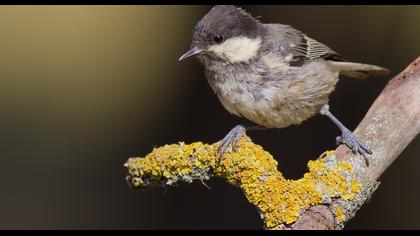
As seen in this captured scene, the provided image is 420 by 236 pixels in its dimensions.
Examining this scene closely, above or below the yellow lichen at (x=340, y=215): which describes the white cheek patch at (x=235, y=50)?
above

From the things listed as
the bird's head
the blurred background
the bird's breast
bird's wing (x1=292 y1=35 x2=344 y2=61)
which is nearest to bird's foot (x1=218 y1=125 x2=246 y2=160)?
the bird's breast

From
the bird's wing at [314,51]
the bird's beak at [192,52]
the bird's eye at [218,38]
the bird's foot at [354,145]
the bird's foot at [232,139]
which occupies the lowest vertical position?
the bird's foot at [354,145]

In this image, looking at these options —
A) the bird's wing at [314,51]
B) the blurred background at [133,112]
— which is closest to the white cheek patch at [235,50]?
the bird's wing at [314,51]

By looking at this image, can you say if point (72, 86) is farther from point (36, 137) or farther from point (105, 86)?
point (36, 137)

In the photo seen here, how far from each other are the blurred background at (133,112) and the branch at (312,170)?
5.25ft

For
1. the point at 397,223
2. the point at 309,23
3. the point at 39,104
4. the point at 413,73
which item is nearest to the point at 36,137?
the point at 39,104

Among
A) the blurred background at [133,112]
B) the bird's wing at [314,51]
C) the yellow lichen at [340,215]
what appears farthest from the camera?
the blurred background at [133,112]

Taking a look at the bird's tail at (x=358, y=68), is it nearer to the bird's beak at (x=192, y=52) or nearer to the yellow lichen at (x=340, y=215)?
the bird's beak at (x=192, y=52)

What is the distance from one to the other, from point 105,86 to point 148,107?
1.02 m

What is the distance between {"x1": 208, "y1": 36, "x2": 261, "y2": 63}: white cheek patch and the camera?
428cm

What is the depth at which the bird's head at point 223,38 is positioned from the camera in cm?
425

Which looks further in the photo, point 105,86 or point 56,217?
point 105,86

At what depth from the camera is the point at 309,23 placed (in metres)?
6.04

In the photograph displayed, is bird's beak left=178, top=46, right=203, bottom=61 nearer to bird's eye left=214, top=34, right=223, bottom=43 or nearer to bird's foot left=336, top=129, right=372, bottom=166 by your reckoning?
bird's eye left=214, top=34, right=223, bottom=43
